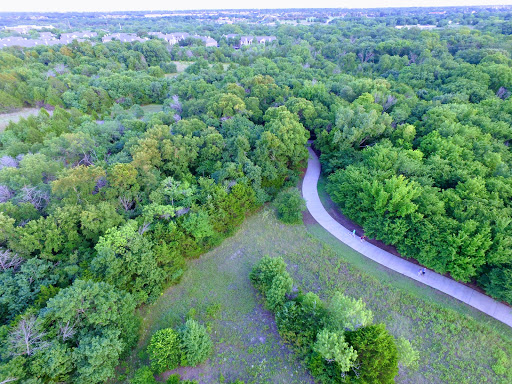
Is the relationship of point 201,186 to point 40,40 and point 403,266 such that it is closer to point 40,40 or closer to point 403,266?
point 403,266

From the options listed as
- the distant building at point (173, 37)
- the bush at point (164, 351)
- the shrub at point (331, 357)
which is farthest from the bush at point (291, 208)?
the distant building at point (173, 37)

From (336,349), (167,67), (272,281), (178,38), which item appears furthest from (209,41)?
(336,349)

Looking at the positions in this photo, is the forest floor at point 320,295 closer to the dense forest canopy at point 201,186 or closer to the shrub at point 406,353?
the shrub at point 406,353

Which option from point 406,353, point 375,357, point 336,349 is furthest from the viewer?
point 406,353

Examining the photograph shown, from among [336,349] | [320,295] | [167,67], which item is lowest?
[320,295]

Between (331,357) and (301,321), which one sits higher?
(331,357)

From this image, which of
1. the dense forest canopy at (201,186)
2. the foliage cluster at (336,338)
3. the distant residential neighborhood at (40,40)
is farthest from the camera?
the distant residential neighborhood at (40,40)
